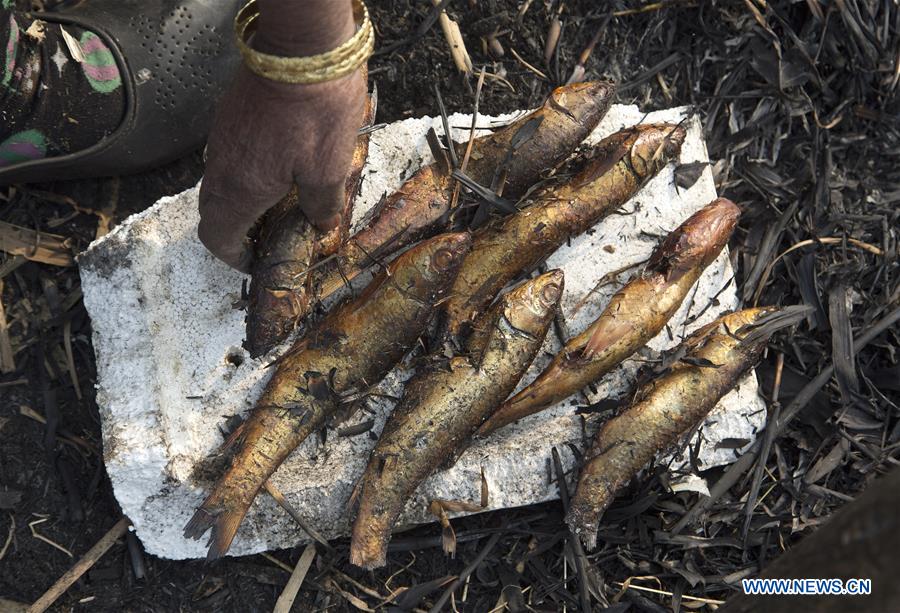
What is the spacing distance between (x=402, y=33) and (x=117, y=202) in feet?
5.53

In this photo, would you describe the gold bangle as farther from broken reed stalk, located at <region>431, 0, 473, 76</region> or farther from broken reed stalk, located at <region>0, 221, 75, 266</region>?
broken reed stalk, located at <region>0, 221, 75, 266</region>

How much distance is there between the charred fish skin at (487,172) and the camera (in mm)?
3389

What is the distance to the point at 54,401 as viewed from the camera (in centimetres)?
372

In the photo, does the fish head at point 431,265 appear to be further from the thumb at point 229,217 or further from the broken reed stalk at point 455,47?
the broken reed stalk at point 455,47

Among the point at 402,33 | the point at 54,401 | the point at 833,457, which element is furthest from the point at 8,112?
the point at 833,457

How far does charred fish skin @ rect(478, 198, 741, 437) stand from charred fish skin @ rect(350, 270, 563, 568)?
0.48ft

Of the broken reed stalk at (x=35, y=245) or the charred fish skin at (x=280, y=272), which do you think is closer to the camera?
the charred fish skin at (x=280, y=272)

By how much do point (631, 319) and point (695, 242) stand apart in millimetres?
481

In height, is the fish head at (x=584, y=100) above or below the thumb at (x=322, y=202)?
below

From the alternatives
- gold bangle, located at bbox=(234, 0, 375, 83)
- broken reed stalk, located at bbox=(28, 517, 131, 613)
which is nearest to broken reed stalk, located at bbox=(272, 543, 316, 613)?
broken reed stalk, located at bbox=(28, 517, 131, 613)

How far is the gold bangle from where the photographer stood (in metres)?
2.19

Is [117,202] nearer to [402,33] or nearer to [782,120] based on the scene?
[402,33]

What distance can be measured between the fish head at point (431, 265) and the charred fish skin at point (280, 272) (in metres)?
0.34

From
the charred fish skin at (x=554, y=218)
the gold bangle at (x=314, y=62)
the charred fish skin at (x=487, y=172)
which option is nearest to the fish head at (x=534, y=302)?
the charred fish skin at (x=554, y=218)
